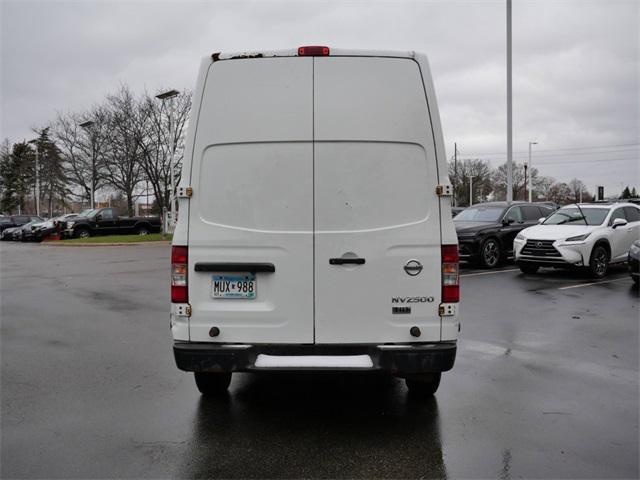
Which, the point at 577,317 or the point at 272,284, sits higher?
the point at 272,284

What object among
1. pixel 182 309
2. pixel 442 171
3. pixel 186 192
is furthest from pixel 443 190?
pixel 182 309

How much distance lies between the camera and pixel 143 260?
18562 millimetres

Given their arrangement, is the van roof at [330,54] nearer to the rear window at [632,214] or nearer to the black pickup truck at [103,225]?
the rear window at [632,214]

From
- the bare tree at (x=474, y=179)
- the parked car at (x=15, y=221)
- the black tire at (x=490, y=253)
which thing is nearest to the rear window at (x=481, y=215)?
the black tire at (x=490, y=253)

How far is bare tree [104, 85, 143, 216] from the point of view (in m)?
37.0

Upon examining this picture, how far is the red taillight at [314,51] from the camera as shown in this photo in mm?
4145

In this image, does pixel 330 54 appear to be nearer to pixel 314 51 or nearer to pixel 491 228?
pixel 314 51

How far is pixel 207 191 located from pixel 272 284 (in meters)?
0.83

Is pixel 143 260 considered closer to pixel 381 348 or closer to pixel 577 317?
pixel 577 317

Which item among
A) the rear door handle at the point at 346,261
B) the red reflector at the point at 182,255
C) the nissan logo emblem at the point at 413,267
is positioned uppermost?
the red reflector at the point at 182,255

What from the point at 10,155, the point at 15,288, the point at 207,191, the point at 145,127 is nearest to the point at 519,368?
the point at 207,191

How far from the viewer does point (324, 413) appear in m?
4.55

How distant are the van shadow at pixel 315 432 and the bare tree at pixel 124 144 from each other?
32820mm

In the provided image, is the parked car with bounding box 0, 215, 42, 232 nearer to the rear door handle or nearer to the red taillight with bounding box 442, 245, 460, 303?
the rear door handle
